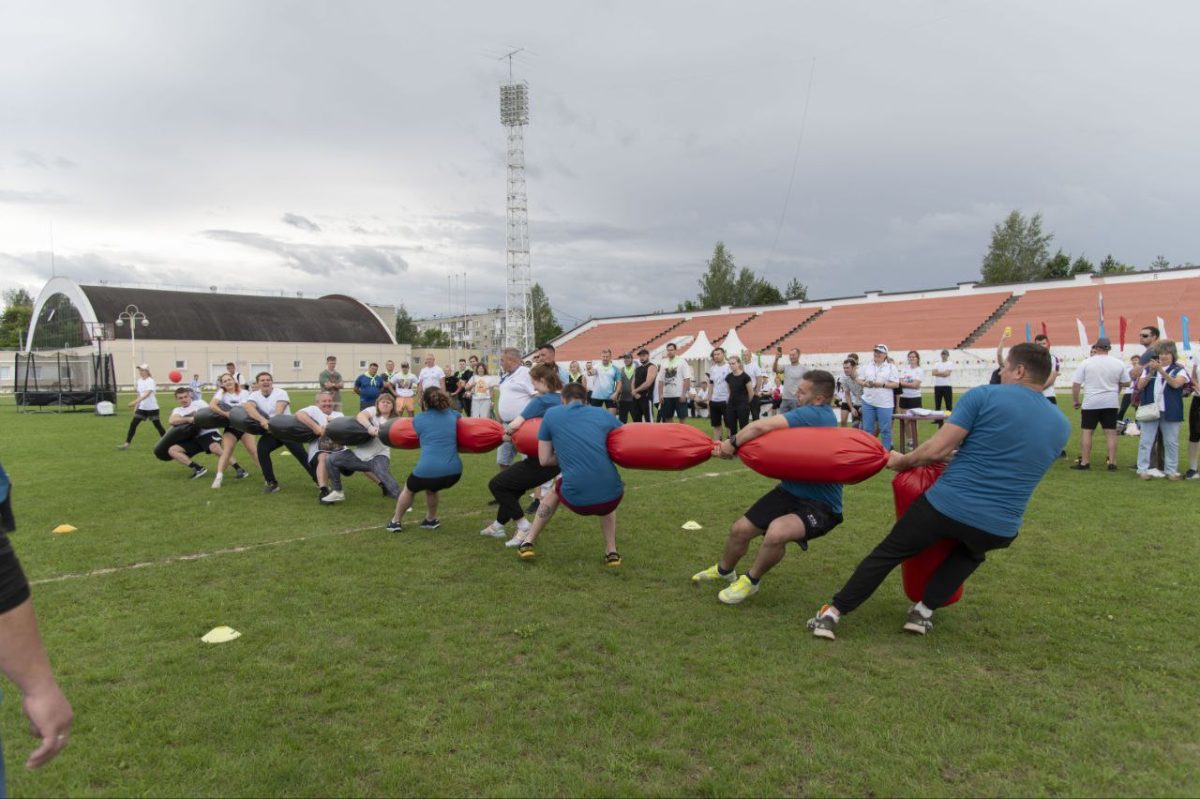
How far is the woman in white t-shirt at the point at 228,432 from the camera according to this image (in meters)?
10.6

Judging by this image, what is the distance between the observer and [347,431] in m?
8.70

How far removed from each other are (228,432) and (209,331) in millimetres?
57093

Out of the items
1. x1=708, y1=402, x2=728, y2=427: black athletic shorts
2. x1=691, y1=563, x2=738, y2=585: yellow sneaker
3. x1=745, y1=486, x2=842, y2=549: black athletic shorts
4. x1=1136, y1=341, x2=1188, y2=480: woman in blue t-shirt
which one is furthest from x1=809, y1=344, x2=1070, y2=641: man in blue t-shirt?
x1=708, y1=402, x2=728, y2=427: black athletic shorts

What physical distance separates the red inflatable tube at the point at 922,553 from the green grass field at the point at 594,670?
33 cm

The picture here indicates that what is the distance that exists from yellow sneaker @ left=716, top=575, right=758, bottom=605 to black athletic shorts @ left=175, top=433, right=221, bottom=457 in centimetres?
941

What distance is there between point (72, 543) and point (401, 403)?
360cm

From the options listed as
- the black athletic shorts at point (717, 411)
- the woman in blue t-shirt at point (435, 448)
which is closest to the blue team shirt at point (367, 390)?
the black athletic shorts at point (717, 411)

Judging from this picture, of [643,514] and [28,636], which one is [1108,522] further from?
[28,636]

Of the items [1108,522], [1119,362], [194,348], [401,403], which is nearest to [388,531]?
[401,403]

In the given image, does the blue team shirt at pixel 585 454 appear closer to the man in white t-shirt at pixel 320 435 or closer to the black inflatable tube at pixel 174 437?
the man in white t-shirt at pixel 320 435

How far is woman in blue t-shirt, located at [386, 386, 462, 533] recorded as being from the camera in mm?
7250

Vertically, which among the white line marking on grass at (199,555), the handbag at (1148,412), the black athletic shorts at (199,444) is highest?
the handbag at (1148,412)

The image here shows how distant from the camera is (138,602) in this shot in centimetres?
543

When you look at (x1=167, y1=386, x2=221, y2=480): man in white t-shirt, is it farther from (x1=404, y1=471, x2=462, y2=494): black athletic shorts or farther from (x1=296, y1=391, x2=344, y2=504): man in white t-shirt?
(x1=404, y1=471, x2=462, y2=494): black athletic shorts
